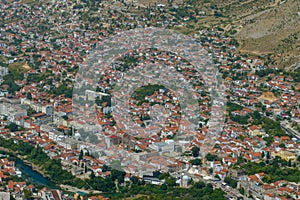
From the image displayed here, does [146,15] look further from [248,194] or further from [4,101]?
[248,194]

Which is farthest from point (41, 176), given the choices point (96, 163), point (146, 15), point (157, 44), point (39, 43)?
point (146, 15)

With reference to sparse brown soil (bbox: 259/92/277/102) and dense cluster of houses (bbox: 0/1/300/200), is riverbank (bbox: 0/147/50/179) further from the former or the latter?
sparse brown soil (bbox: 259/92/277/102)

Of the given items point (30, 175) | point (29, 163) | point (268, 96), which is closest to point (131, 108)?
point (29, 163)

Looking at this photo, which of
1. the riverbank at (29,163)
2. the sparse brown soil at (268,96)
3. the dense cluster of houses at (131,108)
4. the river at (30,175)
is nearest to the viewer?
the river at (30,175)

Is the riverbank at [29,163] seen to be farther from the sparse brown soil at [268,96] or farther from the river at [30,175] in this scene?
the sparse brown soil at [268,96]

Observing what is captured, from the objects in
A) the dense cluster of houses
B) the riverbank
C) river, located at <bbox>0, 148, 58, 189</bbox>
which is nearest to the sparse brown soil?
the dense cluster of houses

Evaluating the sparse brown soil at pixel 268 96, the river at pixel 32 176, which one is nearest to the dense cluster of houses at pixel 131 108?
the sparse brown soil at pixel 268 96

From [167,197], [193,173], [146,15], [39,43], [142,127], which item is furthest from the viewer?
[146,15]

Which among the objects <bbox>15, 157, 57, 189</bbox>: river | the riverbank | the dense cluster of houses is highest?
the dense cluster of houses

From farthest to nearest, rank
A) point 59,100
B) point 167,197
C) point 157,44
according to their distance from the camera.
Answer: point 157,44, point 59,100, point 167,197

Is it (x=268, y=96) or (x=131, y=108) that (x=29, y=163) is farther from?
(x=268, y=96)

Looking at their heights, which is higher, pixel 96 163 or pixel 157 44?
pixel 157 44
